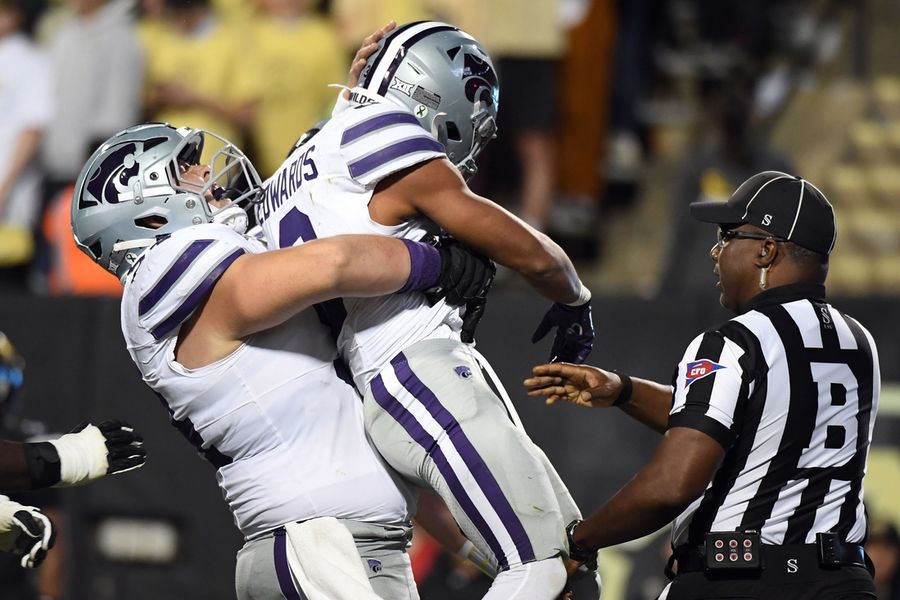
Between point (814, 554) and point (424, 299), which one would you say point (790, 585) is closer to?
point (814, 554)

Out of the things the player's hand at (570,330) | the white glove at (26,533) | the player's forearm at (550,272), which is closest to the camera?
the player's forearm at (550,272)

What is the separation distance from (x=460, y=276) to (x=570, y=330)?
531 millimetres

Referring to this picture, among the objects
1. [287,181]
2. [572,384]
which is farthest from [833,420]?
[287,181]

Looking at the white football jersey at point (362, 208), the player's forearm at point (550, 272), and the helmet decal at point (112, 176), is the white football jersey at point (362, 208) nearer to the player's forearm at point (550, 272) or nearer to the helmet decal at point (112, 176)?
the player's forearm at point (550, 272)

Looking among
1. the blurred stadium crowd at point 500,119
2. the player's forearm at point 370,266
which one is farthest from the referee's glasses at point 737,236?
the blurred stadium crowd at point 500,119

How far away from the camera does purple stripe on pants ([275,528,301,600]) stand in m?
3.86

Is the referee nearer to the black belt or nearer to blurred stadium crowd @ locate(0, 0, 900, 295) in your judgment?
the black belt

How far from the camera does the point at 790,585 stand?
12.3 ft

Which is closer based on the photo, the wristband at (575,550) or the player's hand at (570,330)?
the wristband at (575,550)

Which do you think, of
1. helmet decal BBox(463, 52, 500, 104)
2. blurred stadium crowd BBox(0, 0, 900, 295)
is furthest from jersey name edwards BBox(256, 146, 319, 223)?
blurred stadium crowd BBox(0, 0, 900, 295)

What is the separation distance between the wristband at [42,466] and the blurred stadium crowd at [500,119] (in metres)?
3.09

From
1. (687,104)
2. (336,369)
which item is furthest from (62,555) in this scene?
(687,104)

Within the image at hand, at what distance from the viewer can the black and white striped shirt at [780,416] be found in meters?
3.76

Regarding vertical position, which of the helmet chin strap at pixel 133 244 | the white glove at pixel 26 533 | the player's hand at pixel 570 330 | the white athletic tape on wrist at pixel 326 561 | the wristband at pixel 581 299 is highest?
the helmet chin strap at pixel 133 244
